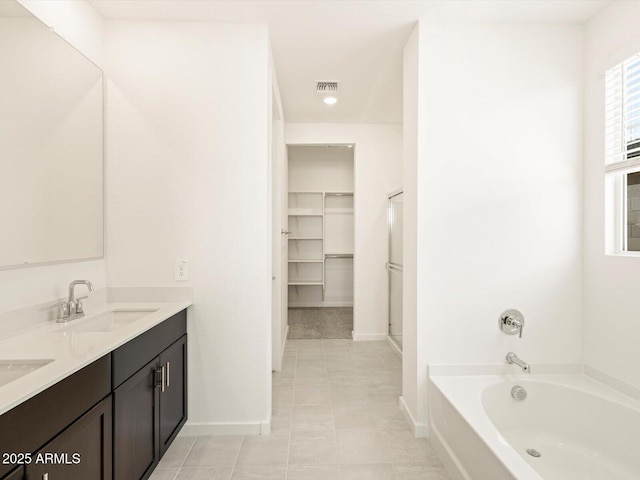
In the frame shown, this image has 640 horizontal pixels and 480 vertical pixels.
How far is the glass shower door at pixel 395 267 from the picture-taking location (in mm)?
3783

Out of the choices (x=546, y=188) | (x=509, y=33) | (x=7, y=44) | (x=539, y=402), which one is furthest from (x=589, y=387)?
(x=7, y=44)

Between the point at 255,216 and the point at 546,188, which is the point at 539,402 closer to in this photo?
the point at 546,188

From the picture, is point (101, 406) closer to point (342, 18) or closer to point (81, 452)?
point (81, 452)

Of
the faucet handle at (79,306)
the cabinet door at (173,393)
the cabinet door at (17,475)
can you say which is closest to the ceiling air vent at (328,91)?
the cabinet door at (173,393)

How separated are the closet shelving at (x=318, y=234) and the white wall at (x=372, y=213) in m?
1.90

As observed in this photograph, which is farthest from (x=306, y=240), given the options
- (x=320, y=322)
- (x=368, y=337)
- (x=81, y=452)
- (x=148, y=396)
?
(x=81, y=452)

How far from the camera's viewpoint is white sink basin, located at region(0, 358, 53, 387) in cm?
117

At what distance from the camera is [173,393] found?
202cm

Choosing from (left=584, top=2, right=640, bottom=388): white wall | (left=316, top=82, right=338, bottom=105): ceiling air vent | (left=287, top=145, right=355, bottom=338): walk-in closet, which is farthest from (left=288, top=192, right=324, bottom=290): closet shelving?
(left=584, top=2, right=640, bottom=388): white wall

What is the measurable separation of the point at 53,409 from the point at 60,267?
1.00 m

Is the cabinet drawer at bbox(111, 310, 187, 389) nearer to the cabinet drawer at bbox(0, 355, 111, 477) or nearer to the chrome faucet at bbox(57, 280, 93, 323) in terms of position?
the cabinet drawer at bbox(0, 355, 111, 477)

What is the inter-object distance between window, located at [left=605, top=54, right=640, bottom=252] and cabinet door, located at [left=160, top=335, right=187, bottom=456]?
263cm

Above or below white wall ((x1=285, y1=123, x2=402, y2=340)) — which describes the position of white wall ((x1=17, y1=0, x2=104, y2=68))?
above

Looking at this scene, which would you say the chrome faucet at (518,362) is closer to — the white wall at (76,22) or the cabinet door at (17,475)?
the cabinet door at (17,475)
